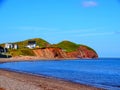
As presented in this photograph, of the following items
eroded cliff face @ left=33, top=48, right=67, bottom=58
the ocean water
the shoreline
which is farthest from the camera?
eroded cliff face @ left=33, top=48, right=67, bottom=58

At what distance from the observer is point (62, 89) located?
1198 inches

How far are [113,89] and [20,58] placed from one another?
13833cm

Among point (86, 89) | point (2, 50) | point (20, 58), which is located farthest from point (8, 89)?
point (2, 50)

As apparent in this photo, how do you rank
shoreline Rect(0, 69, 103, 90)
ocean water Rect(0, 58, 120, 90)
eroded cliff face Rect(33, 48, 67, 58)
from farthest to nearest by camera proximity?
eroded cliff face Rect(33, 48, 67, 58) → ocean water Rect(0, 58, 120, 90) → shoreline Rect(0, 69, 103, 90)

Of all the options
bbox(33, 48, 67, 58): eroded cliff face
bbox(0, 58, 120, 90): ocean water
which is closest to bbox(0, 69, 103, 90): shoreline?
bbox(0, 58, 120, 90): ocean water

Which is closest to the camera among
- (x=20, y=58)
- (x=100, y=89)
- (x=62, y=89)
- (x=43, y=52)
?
(x=62, y=89)

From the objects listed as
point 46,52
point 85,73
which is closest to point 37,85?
point 85,73

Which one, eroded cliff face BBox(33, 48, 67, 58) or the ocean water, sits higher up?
eroded cliff face BBox(33, 48, 67, 58)

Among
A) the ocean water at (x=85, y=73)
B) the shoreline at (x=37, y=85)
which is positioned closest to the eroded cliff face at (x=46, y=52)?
the ocean water at (x=85, y=73)

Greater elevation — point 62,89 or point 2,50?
point 2,50

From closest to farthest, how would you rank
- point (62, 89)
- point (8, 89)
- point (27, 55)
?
point (8, 89) < point (62, 89) < point (27, 55)

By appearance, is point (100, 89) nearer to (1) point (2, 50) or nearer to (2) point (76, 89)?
(2) point (76, 89)

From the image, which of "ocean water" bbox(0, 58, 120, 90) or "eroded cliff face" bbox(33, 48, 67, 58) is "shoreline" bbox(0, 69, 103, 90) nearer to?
"ocean water" bbox(0, 58, 120, 90)

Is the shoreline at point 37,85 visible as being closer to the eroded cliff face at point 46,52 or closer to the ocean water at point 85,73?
the ocean water at point 85,73
